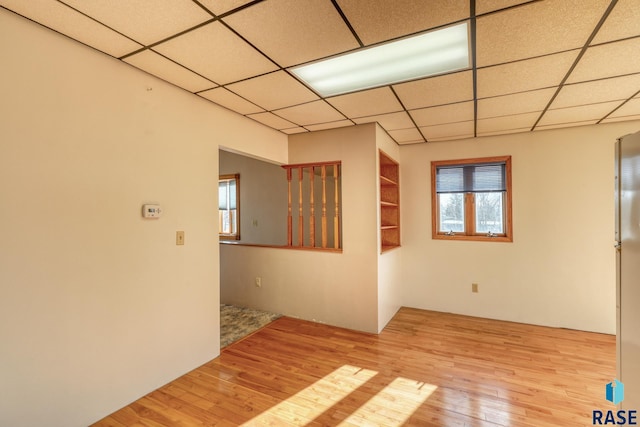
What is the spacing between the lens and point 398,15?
1.52 meters

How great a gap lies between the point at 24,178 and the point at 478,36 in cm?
268

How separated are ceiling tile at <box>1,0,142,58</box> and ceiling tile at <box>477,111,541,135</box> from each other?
3.35 meters

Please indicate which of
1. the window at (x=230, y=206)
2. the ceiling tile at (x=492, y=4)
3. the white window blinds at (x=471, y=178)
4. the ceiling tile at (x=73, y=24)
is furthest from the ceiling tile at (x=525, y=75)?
the window at (x=230, y=206)

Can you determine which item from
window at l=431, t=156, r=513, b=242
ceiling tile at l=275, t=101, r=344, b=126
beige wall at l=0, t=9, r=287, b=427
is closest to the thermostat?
beige wall at l=0, t=9, r=287, b=427

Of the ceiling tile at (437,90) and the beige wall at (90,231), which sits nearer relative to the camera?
the beige wall at (90,231)

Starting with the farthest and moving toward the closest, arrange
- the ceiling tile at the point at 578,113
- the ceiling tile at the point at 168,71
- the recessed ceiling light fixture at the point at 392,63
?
the ceiling tile at the point at 578,113, the ceiling tile at the point at 168,71, the recessed ceiling light fixture at the point at 392,63

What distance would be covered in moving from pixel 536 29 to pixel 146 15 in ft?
6.94

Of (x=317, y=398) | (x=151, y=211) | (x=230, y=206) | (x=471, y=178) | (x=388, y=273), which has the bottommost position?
(x=317, y=398)

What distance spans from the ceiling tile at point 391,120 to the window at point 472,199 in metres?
1.08

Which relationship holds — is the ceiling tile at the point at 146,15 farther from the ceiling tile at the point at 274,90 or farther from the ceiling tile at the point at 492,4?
the ceiling tile at the point at 492,4

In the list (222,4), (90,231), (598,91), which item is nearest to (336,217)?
(90,231)

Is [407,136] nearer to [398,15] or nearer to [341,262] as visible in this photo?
[341,262]

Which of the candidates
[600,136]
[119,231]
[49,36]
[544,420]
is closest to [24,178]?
[119,231]

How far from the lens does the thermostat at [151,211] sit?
217 cm
